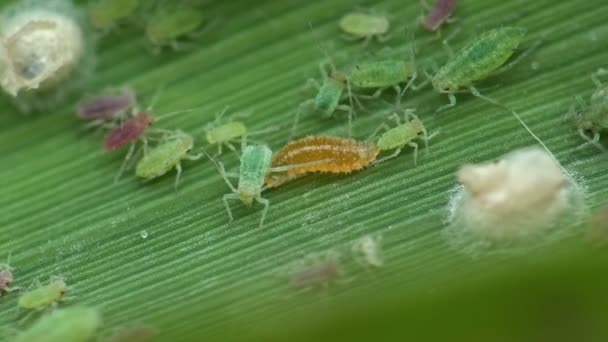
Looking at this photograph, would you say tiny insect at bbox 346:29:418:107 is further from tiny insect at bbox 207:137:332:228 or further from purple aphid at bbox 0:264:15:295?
purple aphid at bbox 0:264:15:295

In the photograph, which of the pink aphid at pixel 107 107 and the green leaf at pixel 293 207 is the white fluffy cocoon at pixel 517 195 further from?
the pink aphid at pixel 107 107

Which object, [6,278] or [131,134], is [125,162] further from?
[6,278]

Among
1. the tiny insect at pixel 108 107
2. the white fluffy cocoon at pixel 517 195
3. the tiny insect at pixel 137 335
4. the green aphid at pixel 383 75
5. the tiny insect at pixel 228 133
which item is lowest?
the white fluffy cocoon at pixel 517 195

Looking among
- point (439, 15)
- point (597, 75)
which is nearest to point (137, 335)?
point (439, 15)

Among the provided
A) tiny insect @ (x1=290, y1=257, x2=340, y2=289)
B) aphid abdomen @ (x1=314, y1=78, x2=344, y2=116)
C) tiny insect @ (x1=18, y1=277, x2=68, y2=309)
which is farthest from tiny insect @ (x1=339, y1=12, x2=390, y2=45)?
tiny insect @ (x1=18, y1=277, x2=68, y2=309)

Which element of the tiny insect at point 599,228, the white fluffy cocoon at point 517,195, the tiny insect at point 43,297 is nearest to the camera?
the tiny insect at point 599,228

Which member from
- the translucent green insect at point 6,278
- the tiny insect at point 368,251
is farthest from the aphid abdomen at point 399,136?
the translucent green insect at point 6,278
